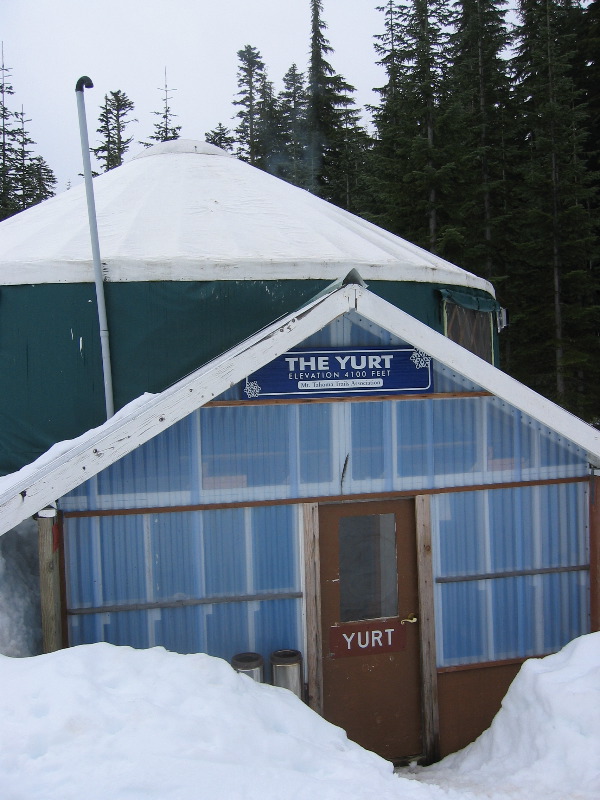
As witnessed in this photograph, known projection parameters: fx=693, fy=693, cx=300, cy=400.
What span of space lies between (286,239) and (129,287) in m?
1.64

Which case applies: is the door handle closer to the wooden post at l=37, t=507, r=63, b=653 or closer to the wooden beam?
the wooden beam

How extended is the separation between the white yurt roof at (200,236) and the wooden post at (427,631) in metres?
2.66

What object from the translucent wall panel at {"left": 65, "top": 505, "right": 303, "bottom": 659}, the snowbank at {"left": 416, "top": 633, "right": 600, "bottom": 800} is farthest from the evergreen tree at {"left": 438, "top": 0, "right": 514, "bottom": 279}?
the snowbank at {"left": 416, "top": 633, "right": 600, "bottom": 800}

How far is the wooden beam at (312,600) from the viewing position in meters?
4.53

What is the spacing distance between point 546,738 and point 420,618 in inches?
47.2

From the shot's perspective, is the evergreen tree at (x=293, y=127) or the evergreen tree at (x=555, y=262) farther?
the evergreen tree at (x=293, y=127)

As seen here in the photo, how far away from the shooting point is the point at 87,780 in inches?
105

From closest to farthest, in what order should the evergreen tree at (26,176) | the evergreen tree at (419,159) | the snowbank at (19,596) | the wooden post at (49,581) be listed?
the wooden post at (49,581) → the snowbank at (19,596) → the evergreen tree at (419,159) → the evergreen tree at (26,176)

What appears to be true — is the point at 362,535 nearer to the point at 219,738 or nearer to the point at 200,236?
the point at 219,738

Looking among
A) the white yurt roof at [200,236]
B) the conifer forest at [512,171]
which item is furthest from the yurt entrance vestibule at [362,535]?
the conifer forest at [512,171]

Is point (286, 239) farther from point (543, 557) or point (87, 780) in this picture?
point (87, 780)

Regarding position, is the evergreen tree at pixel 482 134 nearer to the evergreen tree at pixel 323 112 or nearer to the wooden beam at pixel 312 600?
the evergreen tree at pixel 323 112

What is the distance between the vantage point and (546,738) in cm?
364

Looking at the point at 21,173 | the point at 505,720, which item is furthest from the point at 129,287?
the point at 21,173
